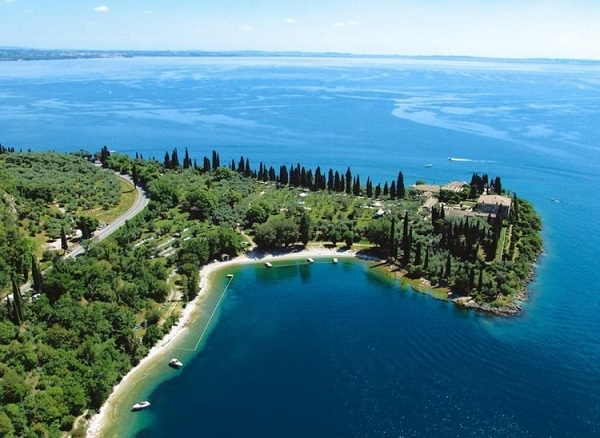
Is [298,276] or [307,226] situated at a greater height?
[307,226]

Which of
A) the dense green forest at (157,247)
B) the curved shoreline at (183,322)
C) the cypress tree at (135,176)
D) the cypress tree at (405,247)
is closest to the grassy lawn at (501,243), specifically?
the dense green forest at (157,247)

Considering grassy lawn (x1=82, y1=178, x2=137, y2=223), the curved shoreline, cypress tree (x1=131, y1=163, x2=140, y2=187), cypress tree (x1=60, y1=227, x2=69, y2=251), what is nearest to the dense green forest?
cypress tree (x1=131, y1=163, x2=140, y2=187)

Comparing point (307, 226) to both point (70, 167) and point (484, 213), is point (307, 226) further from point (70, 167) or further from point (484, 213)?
point (70, 167)

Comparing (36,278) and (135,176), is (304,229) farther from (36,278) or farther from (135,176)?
(135,176)

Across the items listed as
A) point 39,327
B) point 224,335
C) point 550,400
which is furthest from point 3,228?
point 550,400

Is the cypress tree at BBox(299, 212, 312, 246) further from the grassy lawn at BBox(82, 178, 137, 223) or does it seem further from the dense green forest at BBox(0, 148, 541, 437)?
the grassy lawn at BBox(82, 178, 137, 223)

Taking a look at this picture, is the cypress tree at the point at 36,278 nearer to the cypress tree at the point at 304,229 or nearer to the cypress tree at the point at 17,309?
the cypress tree at the point at 17,309
